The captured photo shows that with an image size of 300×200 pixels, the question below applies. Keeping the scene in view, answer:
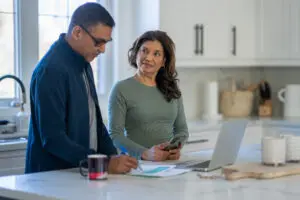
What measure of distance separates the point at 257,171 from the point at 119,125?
95cm

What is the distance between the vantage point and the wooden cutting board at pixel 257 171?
8.27 feet

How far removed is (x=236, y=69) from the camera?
232 inches

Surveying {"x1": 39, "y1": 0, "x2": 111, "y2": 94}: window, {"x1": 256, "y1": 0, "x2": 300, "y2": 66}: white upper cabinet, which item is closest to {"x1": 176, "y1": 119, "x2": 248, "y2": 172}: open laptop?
{"x1": 39, "y1": 0, "x2": 111, "y2": 94}: window

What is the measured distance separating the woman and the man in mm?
557

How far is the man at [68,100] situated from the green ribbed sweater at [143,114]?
1.74ft

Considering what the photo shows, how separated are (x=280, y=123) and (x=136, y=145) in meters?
2.29

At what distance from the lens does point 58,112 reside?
8.48ft

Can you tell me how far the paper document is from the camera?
2.58m

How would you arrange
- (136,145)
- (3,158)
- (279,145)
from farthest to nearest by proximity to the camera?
(3,158) → (136,145) → (279,145)

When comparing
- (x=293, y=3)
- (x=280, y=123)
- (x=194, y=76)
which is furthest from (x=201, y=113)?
(x=293, y=3)

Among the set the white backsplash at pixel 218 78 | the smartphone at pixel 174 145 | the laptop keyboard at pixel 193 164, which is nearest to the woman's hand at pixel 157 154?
the smartphone at pixel 174 145

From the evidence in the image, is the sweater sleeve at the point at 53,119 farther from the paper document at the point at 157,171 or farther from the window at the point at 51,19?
the window at the point at 51,19

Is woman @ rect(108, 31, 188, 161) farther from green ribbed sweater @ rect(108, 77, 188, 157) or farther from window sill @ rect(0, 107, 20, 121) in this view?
window sill @ rect(0, 107, 20, 121)

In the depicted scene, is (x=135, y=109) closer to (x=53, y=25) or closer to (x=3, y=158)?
(x=3, y=158)
